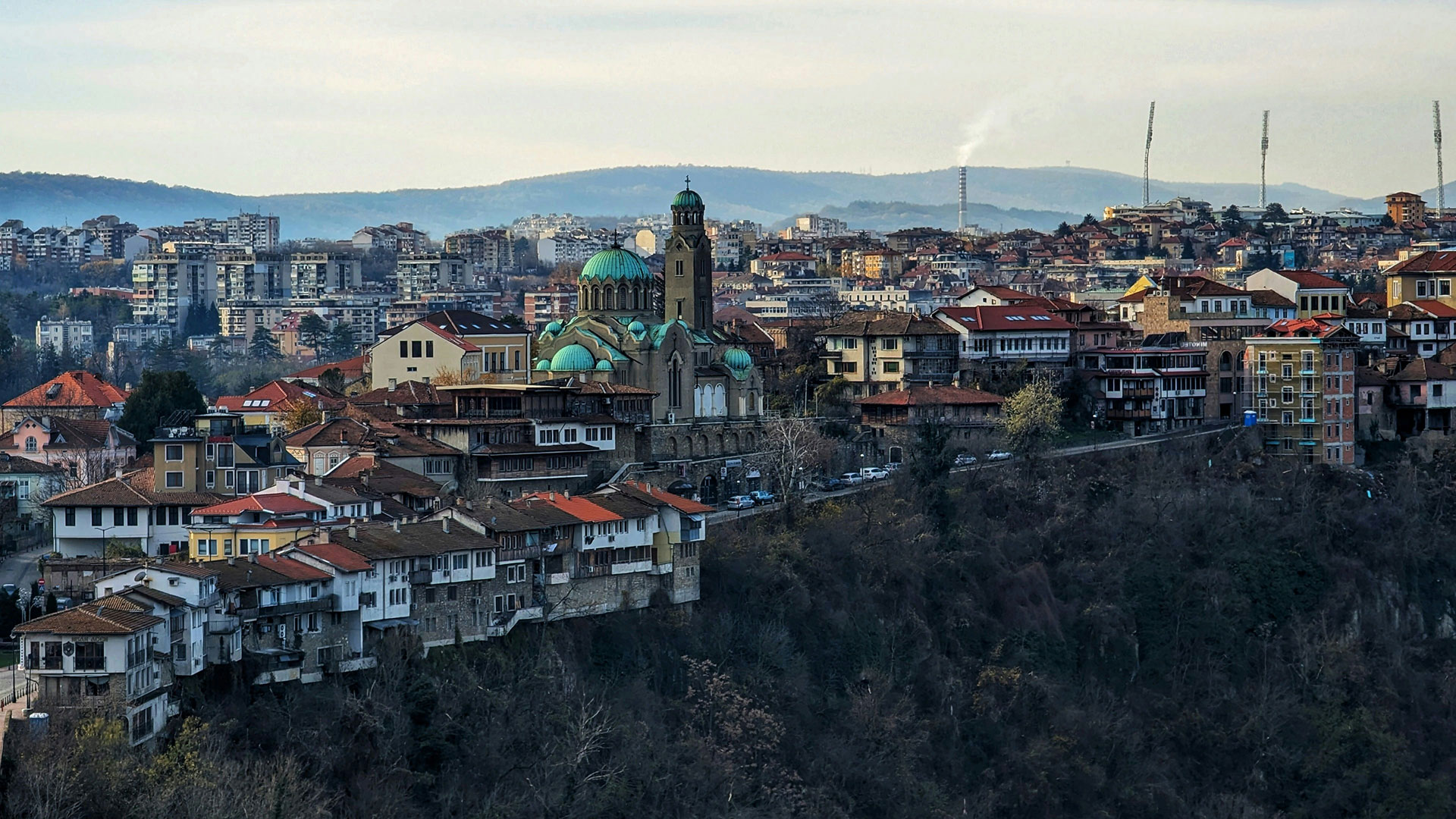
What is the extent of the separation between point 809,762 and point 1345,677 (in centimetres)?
1953

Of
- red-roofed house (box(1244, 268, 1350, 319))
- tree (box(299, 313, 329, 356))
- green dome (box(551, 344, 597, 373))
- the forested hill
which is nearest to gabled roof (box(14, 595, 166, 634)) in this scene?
the forested hill

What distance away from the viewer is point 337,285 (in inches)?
6191

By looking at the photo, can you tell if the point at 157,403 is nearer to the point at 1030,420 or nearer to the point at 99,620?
the point at 1030,420

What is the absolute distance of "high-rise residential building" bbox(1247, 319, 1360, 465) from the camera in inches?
2948

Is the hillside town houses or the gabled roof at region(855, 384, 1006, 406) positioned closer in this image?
the hillside town houses

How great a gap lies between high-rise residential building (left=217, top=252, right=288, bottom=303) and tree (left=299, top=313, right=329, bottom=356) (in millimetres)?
20270

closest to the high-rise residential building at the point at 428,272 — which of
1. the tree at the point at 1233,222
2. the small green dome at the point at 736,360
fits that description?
the tree at the point at 1233,222

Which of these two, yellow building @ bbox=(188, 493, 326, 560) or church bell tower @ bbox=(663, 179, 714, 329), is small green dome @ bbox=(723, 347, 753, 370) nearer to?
church bell tower @ bbox=(663, 179, 714, 329)

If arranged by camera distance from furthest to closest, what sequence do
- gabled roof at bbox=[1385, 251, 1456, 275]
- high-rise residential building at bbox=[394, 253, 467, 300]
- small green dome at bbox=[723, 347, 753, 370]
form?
1. high-rise residential building at bbox=[394, 253, 467, 300]
2. gabled roof at bbox=[1385, 251, 1456, 275]
3. small green dome at bbox=[723, 347, 753, 370]

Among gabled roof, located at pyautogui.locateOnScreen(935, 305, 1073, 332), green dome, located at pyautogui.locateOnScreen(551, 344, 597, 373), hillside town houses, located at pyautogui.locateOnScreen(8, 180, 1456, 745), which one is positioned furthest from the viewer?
gabled roof, located at pyautogui.locateOnScreen(935, 305, 1073, 332)

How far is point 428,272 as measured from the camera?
516ft

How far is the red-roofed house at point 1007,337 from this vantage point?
77.6 m

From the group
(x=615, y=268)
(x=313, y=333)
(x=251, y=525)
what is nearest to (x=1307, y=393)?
(x=615, y=268)

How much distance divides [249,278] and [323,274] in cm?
780
